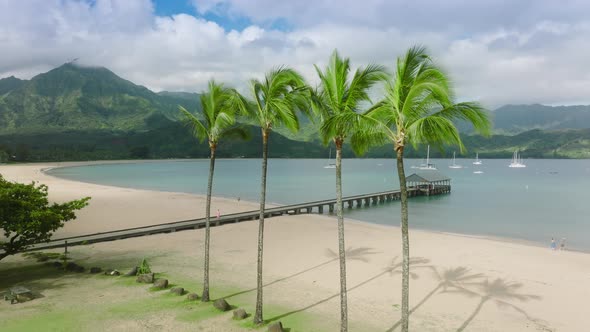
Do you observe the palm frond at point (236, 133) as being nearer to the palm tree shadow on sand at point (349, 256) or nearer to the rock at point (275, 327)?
the rock at point (275, 327)

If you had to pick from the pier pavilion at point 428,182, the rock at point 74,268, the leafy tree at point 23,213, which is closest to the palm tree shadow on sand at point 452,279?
the leafy tree at point 23,213

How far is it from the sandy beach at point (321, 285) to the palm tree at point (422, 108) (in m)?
6.44

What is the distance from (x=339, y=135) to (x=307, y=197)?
5500 centimetres

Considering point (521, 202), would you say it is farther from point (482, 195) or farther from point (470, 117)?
point (470, 117)

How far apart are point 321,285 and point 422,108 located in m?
10.9

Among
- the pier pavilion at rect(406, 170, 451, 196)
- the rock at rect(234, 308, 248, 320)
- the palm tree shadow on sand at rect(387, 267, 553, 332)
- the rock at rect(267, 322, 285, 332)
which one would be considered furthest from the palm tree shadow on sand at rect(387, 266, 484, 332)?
the pier pavilion at rect(406, 170, 451, 196)

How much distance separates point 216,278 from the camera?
15.8 metres

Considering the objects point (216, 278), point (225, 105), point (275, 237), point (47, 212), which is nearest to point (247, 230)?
point (275, 237)

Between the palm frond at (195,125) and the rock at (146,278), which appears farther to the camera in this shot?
the rock at (146,278)

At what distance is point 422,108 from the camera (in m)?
6.59

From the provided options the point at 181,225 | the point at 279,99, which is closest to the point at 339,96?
the point at 279,99

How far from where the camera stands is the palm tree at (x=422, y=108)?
6105 millimetres

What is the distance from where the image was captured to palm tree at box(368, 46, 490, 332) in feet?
20.0

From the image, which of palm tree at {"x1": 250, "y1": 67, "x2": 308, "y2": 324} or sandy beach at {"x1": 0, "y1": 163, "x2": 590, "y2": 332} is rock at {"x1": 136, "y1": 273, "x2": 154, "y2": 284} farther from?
palm tree at {"x1": 250, "y1": 67, "x2": 308, "y2": 324}
